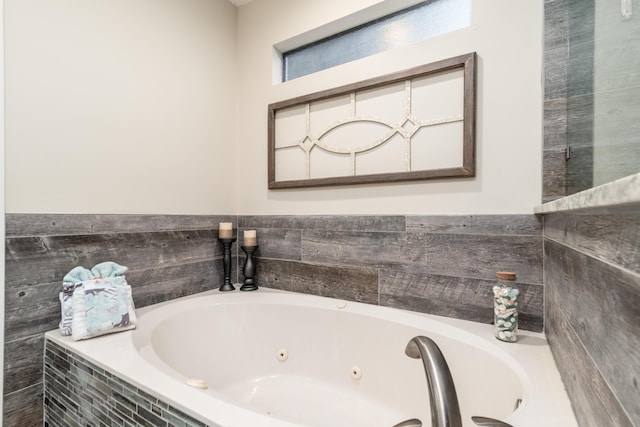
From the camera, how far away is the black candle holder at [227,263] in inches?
76.3

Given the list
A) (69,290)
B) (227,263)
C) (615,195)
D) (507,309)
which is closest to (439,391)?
(615,195)

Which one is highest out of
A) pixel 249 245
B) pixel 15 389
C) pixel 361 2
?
pixel 361 2

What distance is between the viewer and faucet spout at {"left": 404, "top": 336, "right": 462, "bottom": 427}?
1.76ft

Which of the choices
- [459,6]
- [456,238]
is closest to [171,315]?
[456,238]

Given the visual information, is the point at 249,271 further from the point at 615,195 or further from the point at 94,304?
the point at 615,195

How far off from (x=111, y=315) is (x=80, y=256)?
34cm

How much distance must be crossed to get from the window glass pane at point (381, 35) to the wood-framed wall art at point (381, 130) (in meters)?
0.25

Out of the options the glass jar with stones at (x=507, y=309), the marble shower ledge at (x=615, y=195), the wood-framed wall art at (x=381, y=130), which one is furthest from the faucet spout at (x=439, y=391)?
the wood-framed wall art at (x=381, y=130)

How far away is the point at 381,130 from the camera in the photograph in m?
1.60

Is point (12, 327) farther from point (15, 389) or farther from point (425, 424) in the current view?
point (425, 424)

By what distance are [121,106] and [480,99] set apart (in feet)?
5.65

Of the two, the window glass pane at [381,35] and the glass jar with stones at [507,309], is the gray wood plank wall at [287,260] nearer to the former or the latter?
the glass jar with stones at [507,309]

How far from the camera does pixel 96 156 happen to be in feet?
4.63

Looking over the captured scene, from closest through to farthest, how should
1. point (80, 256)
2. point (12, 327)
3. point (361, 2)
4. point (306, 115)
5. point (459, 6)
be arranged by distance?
1. point (12, 327)
2. point (80, 256)
3. point (459, 6)
4. point (361, 2)
5. point (306, 115)
